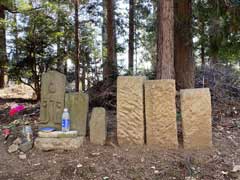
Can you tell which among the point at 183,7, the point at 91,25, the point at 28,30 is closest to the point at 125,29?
the point at 91,25

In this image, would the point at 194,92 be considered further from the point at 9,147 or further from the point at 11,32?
the point at 11,32

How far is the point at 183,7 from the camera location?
604cm

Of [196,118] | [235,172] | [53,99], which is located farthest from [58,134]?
[235,172]

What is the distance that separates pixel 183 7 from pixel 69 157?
3840 millimetres

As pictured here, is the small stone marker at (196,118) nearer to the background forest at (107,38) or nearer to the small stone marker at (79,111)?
the background forest at (107,38)

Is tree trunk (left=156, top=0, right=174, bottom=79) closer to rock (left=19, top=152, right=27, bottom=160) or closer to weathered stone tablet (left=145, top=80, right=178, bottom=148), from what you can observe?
weathered stone tablet (left=145, top=80, right=178, bottom=148)

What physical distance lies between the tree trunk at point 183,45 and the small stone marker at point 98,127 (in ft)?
8.41

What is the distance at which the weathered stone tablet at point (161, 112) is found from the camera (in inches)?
150

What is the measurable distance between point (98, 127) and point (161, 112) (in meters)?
0.84

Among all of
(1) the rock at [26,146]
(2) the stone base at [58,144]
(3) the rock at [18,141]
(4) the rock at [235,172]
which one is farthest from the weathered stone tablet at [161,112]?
(3) the rock at [18,141]

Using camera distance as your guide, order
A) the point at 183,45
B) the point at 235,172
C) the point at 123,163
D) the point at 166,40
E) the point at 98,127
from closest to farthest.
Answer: the point at 235,172, the point at 123,163, the point at 98,127, the point at 166,40, the point at 183,45

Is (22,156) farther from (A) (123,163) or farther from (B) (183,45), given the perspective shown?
(B) (183,45)

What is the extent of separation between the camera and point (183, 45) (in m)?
6.13

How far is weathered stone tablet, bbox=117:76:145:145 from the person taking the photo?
3.89 m
